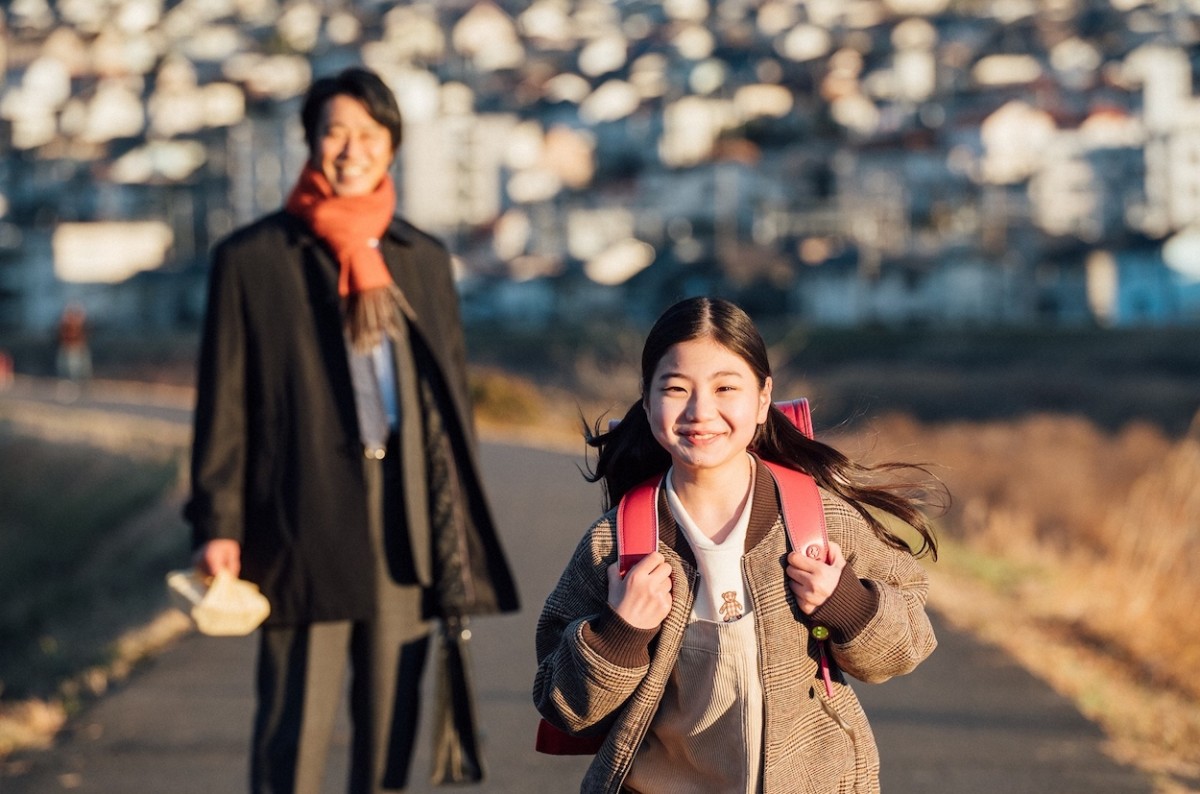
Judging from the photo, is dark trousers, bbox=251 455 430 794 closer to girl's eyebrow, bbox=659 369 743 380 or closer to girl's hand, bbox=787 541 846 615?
girl's eyebrow, bbox=659 369 743 380

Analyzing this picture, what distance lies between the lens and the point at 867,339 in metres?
42.4

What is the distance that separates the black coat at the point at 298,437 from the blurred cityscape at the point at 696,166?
125 feet

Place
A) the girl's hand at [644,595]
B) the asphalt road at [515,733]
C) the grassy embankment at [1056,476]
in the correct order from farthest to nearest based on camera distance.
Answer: the grassy embankment at [1056,476], the asphalt road at [515,733], the girl's hand at [644,595]

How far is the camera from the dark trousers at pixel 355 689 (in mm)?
3943

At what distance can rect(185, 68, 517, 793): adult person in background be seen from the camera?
393cm

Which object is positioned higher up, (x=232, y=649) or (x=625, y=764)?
(x=625, y=764)

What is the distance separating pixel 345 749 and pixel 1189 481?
487 centimetres

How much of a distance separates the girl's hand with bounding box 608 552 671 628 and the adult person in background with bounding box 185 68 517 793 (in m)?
1.50

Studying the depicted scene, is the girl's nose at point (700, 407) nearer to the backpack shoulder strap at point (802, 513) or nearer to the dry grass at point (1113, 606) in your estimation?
the backpack shoulder strap at point (802, 513)

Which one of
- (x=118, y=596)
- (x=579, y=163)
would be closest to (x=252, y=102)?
(x=579, y=163)

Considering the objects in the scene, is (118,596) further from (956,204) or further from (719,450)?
(956,204)

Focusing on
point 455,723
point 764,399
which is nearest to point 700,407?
point 764,399

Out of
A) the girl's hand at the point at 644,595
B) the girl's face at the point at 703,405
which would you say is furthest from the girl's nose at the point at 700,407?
the girl's hand at the point at 644,595

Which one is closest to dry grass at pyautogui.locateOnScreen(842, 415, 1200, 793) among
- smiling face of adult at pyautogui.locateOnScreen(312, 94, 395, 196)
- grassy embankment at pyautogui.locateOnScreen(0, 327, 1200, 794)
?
grassy embankment at pyautogui.locateOnScreen(0, 327, 1200, 794)
